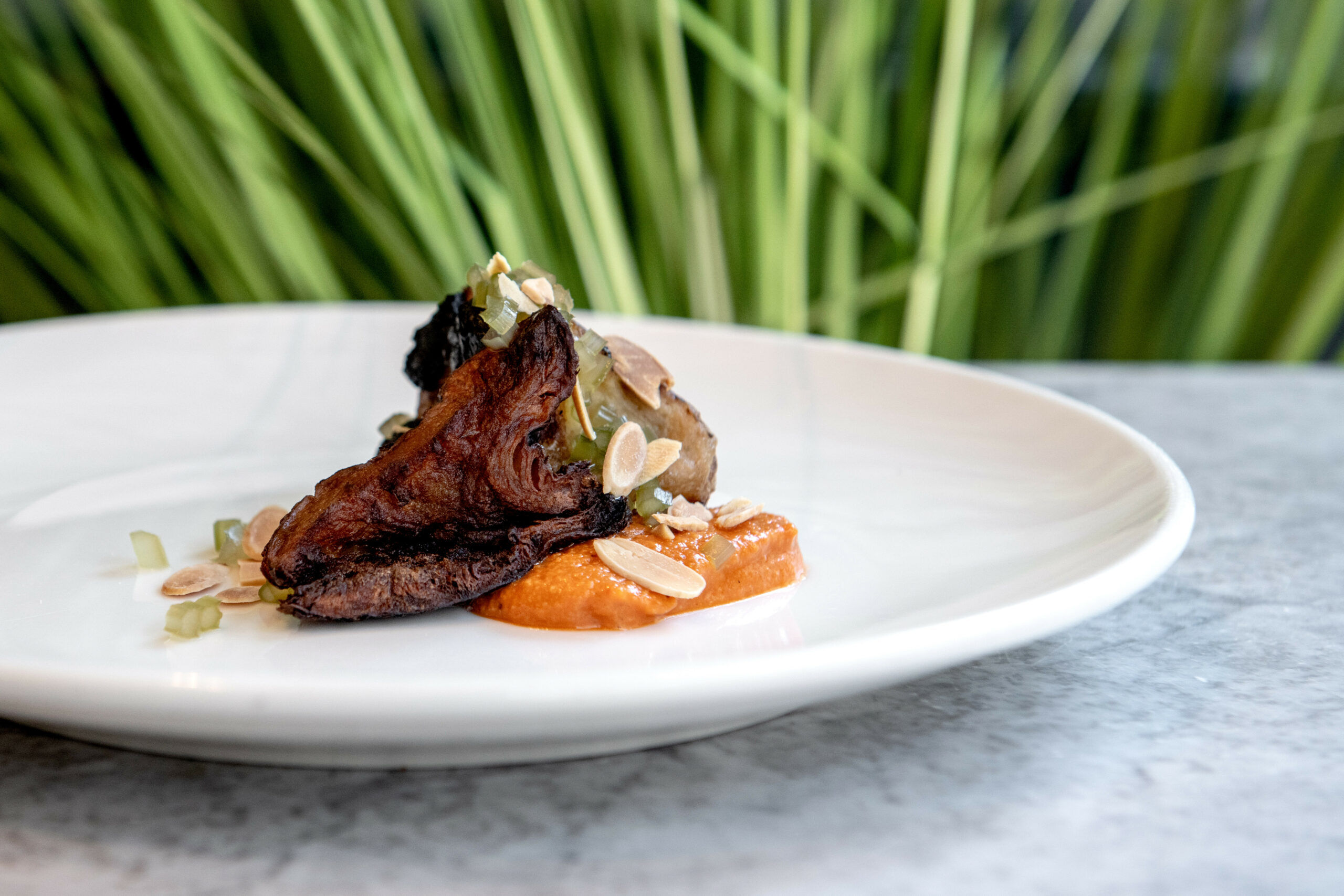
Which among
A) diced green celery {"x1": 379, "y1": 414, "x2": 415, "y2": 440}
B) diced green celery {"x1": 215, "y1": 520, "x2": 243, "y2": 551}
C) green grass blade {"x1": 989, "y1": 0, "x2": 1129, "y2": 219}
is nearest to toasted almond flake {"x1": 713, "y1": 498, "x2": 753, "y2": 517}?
diced green celery {"x1": 379, "y1": 414, "x2": 415, "y2": 440}

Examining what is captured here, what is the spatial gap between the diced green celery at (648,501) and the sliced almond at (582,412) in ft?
0.22

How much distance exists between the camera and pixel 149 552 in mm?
1082

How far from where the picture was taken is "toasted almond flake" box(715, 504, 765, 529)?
1.07 metres

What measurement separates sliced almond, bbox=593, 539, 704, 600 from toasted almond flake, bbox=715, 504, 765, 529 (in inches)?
3.1

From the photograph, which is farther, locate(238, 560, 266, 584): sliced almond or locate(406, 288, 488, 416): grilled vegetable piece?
locate(406, 288, 488, 416): grilled vegetable piece

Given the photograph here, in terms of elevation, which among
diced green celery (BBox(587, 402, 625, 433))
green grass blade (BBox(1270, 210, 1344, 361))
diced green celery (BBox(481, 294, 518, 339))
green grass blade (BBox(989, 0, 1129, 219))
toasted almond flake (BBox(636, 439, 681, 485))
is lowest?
green grass blade (BBox(1270, 210, 1344, 361))

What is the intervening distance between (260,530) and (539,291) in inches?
14.7

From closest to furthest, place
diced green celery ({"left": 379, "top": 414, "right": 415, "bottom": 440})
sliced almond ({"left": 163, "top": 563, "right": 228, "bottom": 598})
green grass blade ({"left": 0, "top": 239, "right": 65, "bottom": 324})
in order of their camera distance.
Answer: sliced almond ({"left": 163, "top": 563, "right": 228, "bottom": 598}), diced green celery ({"left": 379, "top": 414, "right": 415, "bottom": 440}), green grass blade ({"left": 0, "top": 239, "right": 65, "bottom": 324})

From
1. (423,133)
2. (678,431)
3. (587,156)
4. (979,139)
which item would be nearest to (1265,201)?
(979,139)

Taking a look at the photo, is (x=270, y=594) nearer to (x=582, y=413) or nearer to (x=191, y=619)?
(x=191, y=619)

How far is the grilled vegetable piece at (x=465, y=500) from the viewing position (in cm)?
95

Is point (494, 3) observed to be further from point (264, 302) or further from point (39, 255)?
point (39, 255)

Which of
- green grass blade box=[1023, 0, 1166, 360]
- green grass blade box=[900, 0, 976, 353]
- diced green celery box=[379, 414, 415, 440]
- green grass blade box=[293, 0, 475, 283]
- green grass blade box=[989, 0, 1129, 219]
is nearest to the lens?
diced green celery box=[379, 414, 415, 440]

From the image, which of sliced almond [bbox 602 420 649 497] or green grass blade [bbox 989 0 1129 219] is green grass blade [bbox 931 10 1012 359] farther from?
sliced almond [bbox 602 420 649 497]
